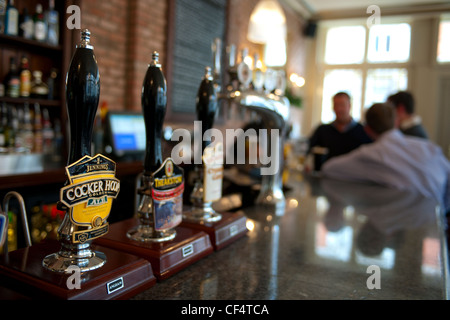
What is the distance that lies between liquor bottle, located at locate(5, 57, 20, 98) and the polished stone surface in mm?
2142

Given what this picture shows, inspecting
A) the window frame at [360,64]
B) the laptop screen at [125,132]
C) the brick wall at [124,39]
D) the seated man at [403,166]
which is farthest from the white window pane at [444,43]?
the laptop screen at [125,132]

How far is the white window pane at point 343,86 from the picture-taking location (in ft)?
26.8

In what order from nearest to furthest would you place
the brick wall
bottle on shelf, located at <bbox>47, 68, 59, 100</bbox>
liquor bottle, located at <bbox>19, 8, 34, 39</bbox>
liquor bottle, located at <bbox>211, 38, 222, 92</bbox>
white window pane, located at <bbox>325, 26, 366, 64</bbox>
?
liquor bottle, located at <bbox>211, 38, 222, 92</bbox> < liquor bottle, located at <bbox>19, 8, 34, 39</bbox> < bottle on shelf, located at <bbox>47, 68, 59, 100</bbox> < the brick wall < white window pane, located at <bbox>325, 26, 366, 64</bbox>

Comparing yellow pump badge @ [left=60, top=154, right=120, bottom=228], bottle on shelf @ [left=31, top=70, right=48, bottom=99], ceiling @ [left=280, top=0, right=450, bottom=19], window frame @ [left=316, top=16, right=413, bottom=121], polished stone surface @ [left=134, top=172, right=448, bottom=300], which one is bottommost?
polished stone surface @ [left=134, top=172, right=448, bottom=300]

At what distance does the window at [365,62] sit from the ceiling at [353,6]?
0.71 m

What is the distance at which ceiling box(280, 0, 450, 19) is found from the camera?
261 inches

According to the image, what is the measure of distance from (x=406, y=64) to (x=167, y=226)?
7.98 m

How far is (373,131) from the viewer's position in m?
2.36

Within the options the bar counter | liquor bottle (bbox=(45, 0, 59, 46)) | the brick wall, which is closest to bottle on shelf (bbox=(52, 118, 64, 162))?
the brick wall

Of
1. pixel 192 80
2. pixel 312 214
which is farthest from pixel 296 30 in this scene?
pixel 312 214

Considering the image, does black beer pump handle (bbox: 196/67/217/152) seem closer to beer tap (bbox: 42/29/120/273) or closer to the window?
beer tap (bbox: 42/29/120/273)

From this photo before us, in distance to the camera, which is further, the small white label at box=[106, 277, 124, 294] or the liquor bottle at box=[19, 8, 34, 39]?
the liquor bottle at box=[19, 8, 34, 39]

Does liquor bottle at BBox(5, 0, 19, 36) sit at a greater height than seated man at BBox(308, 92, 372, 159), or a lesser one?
greater

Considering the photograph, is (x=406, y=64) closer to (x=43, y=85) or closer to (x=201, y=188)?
(x=43, y=85)
